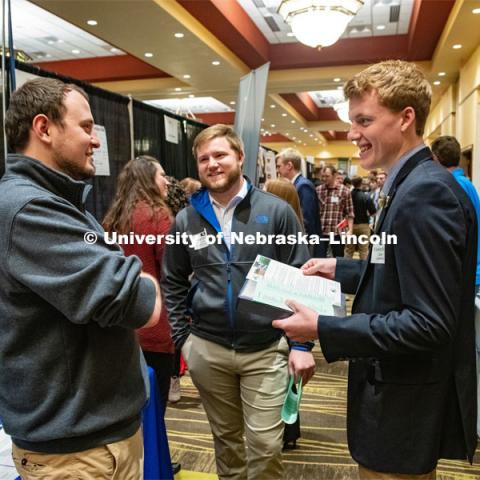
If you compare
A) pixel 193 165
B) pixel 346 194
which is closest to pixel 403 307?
pixel 193 165

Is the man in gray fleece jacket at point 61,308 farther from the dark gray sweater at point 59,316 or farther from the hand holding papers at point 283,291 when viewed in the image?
the hand holding papers at point 283,291

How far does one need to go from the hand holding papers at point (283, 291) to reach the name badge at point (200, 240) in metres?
0.50

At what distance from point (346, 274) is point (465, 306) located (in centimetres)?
43

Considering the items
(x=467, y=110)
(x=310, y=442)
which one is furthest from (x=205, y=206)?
(x=467, y=110)

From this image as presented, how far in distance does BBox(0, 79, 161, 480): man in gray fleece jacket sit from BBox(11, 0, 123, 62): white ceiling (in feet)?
19.6

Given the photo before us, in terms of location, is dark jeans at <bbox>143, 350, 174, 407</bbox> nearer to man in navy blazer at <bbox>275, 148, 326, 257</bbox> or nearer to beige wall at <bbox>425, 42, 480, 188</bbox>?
man in navy blazer at <bbox>275, 148, 326, 257</bbox>

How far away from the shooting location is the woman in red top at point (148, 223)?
2309 millimetres

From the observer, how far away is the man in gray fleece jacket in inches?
38.8

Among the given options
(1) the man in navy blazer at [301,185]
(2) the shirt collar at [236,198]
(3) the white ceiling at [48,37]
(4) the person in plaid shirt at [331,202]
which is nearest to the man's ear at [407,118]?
(2) the shirt collar at [236,198]

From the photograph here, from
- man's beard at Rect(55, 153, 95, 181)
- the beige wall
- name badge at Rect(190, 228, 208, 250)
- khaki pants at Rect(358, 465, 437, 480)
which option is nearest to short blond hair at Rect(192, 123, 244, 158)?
name badge at Rect(190, 228, 208, 250)

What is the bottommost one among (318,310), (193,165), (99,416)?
(99,416)

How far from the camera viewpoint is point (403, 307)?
1022 millimetres

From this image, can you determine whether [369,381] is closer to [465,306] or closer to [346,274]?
[465,306]

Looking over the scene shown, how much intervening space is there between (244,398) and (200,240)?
652 mm
